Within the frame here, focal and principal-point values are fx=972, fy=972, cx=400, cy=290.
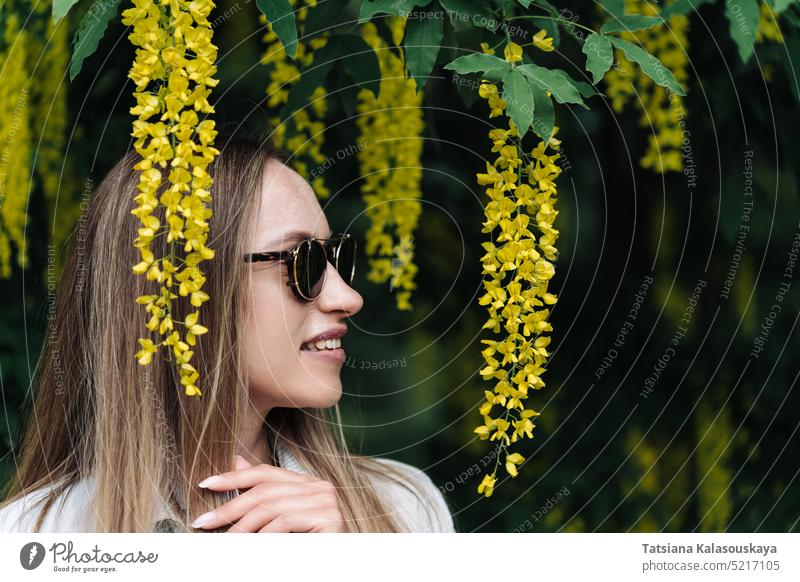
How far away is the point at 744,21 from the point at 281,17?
2.86 ft

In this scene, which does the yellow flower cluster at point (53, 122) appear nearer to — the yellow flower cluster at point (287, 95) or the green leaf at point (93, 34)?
the yellow flower cluster at point (287, 95)

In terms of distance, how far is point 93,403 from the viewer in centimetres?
194

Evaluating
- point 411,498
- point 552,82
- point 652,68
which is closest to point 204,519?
point 411,498

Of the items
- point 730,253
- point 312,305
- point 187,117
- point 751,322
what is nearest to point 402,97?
point 312,305

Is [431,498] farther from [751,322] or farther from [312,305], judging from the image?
[751,322]

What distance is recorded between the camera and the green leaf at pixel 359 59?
2.03 meters

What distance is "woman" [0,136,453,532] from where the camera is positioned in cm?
183

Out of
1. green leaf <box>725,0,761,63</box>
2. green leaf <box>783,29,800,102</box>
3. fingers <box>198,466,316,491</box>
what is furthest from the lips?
green leaf <box>783,29,800,102</box>

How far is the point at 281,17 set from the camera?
65.2 inches

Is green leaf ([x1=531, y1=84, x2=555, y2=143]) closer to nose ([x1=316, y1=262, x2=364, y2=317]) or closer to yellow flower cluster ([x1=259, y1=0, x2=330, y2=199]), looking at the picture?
nose ([x1=316, y1=262, x2=364, y2=317])

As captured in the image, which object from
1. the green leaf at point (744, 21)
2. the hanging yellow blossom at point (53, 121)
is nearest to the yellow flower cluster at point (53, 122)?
the hanging yellow blossom at point (53, 121)

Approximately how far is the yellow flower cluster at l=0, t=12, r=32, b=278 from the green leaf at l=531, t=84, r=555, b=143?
5.01 feet

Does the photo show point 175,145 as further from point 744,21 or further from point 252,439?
point 744,21

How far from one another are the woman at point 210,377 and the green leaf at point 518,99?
1.72ft
